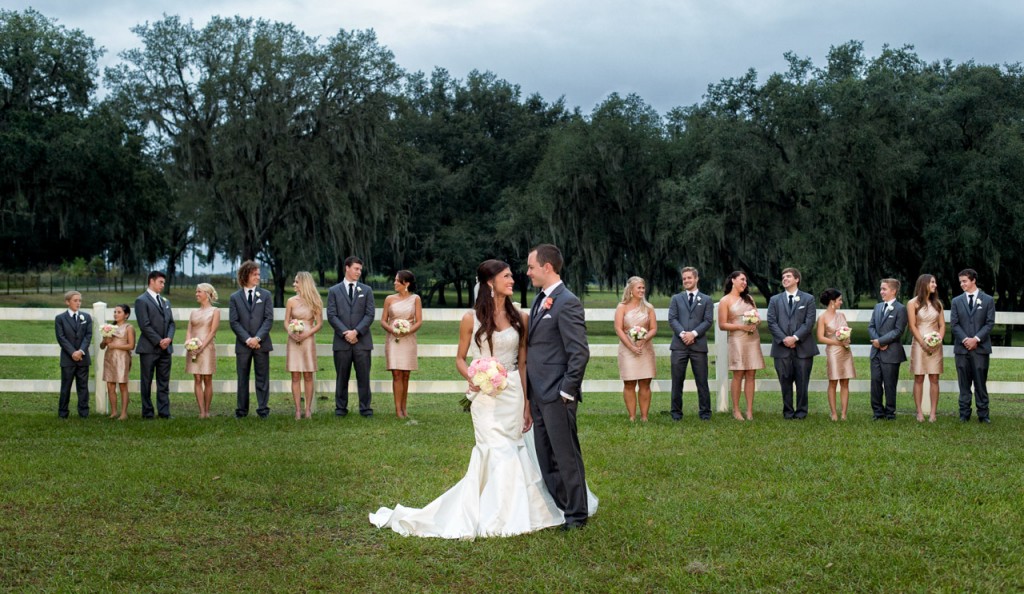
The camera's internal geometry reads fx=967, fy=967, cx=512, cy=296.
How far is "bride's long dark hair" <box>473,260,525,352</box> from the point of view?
6484 millimetres

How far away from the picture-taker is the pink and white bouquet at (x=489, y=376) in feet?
20.9

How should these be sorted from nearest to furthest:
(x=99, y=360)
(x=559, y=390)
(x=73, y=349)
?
(x=559, y=390) → (x=73, y=349) → (x=99, y=360)

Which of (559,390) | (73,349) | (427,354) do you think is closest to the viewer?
(559,390)

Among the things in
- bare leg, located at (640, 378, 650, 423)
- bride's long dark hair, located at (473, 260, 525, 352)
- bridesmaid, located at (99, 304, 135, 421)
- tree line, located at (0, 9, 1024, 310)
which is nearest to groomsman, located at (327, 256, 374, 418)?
bridesmaid, located at (99, 304, 135, 421)

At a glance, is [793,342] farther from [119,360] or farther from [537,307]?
[119,360]

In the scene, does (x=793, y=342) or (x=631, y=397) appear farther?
(x=631, y=397)

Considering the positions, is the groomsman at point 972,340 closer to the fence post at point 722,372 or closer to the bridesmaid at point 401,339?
the fence post at point 722,372

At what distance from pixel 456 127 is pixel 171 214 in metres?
16.3

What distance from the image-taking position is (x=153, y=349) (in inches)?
443

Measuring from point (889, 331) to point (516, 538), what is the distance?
272 inches

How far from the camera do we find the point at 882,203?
30.8 m

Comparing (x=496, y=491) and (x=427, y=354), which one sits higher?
(x=427, y=354)

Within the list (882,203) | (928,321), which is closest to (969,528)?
(928,321)

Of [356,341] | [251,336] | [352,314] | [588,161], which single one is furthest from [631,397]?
[588,161]
